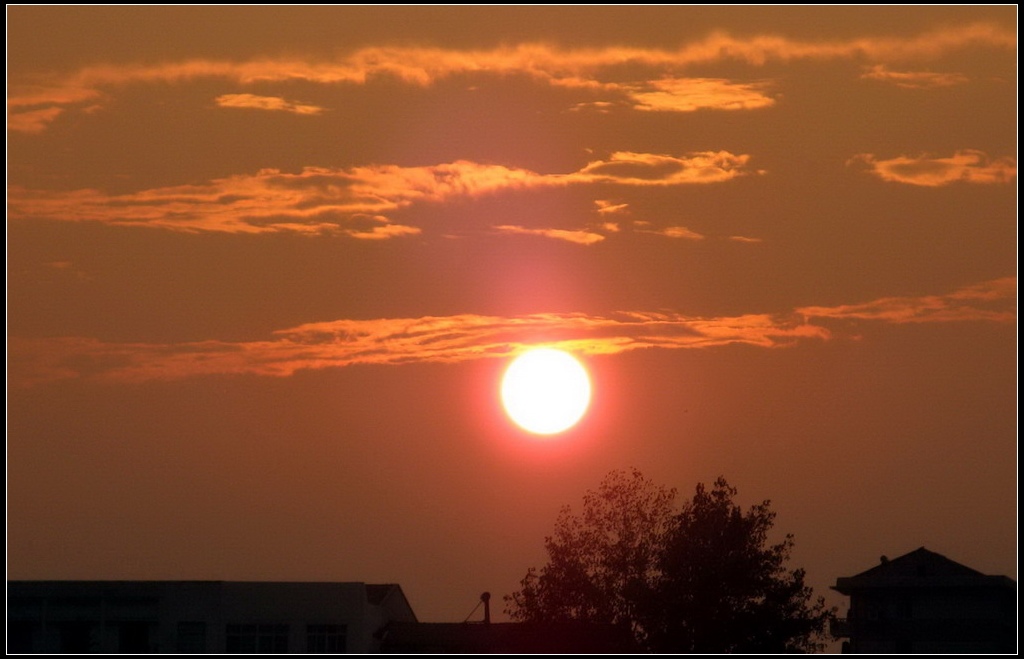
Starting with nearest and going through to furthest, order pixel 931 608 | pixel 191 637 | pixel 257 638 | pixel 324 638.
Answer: pixel 191 637 → pixel 324 638 → pixel 257 638 → pixel 931 608

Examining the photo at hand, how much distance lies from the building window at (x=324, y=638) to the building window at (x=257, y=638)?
52.1 inches

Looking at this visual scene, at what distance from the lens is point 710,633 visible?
255 feet

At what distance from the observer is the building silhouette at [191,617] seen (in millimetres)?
87938

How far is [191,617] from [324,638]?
725 cm

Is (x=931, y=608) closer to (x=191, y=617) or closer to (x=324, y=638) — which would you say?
(x=324, y=638)

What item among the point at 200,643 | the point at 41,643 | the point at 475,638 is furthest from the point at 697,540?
the point at 41,643

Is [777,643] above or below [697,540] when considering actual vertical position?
below

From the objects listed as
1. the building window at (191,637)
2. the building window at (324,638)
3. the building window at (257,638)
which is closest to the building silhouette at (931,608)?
the building window at (324,638)

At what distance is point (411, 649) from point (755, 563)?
19563 millimetres

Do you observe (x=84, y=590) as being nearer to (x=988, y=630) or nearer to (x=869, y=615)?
(x=869, y=615)

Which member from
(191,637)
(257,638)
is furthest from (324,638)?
(191,637)

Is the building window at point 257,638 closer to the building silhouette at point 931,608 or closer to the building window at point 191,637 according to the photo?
the building window at point 191,637

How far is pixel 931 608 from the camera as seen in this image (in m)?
91.1

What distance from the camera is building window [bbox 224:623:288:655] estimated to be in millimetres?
89375
